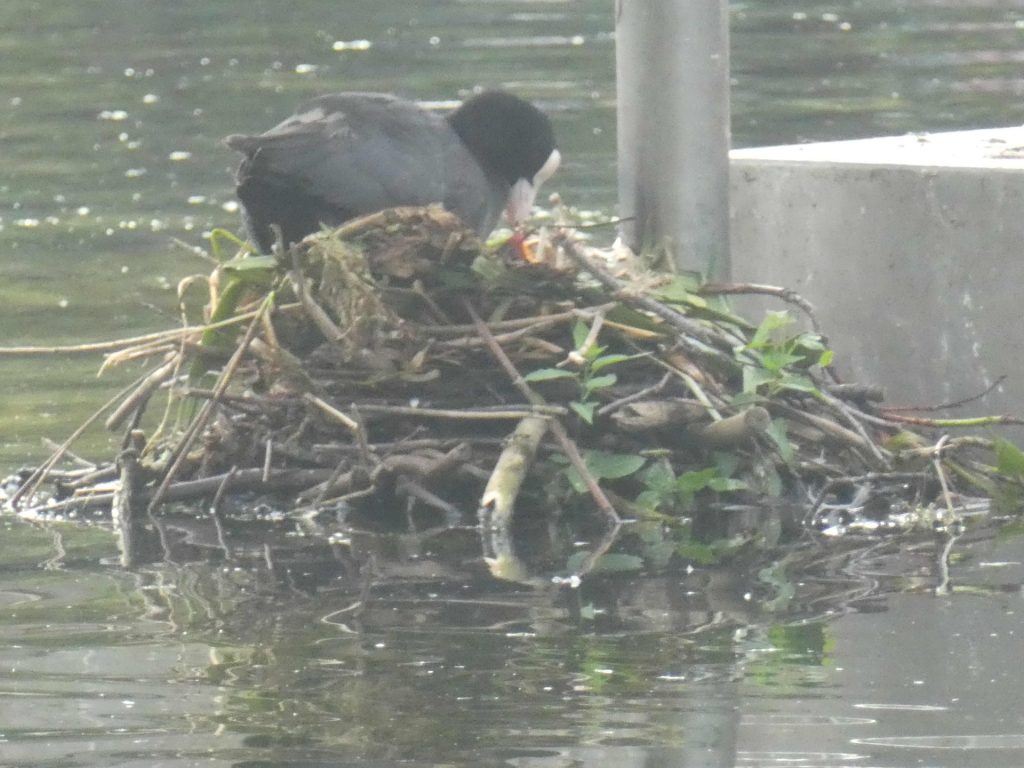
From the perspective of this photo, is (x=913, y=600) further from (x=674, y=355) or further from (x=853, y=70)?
→ (x=853, y=70)

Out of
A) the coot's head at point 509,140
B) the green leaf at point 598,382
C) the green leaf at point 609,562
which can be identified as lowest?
the green leaf at point 609,562

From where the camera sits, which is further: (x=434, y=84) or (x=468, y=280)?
(x=434, y=84)

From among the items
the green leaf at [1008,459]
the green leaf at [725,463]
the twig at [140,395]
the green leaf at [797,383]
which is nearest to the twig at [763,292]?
the green leaf at [797,383]

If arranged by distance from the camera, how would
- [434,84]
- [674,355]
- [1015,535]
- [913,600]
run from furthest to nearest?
[434,84], [674,355], [1015,535], [913,600]

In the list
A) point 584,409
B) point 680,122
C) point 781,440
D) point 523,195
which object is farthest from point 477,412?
point 523,195

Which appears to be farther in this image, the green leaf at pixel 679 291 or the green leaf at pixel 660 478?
the green leaf at pixel 679 291

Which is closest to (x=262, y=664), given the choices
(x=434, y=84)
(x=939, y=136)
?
(x=939, y=136)

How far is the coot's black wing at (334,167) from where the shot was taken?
19.1 ft

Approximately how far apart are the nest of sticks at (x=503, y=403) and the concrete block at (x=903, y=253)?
28 centimetres

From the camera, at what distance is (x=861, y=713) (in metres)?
3.92

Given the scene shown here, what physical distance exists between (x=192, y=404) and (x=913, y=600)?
227 cm

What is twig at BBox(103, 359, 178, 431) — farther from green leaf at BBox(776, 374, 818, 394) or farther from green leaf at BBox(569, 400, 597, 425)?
green leaf at BBox(776, 374, 818, 394)

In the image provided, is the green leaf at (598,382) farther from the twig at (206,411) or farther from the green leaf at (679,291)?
Result: the twig at (206,411)

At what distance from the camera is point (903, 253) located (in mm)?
6086
